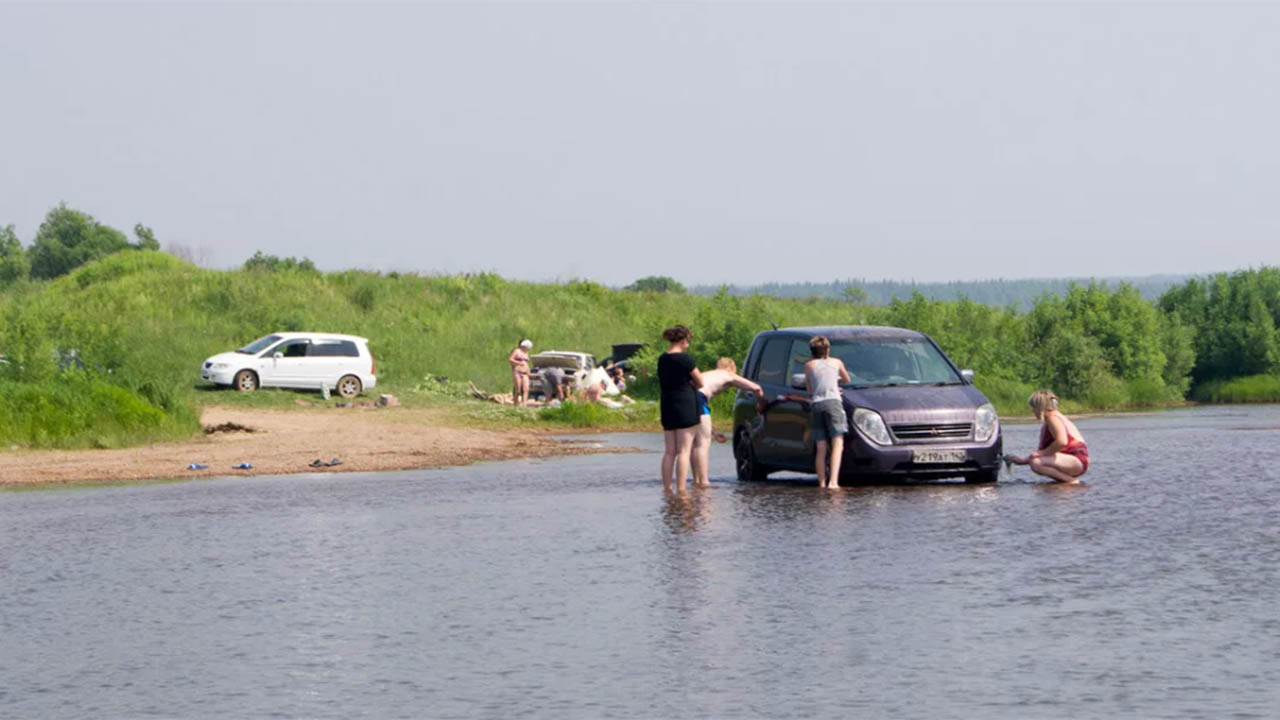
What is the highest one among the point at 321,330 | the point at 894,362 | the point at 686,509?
the point at 321,330

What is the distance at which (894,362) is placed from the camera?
1942 centimetres

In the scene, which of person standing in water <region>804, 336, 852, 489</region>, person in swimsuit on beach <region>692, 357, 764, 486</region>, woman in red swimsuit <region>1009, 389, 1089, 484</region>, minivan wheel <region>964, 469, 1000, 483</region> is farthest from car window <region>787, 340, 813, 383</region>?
woman in red swimsuit <region>1009, 389, 1089, 484</region>

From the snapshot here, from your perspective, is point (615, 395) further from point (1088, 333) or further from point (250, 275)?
point (1088, 333)

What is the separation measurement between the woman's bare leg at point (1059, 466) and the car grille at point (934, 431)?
0.78 m

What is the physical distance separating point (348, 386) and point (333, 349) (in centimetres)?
113

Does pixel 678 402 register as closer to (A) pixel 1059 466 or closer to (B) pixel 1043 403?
(B) pixel 1043 403

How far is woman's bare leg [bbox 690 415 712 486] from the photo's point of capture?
18.6 m

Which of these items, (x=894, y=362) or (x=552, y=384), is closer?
(x=894, y=362)

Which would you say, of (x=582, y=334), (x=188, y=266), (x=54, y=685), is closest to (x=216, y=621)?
(x=54, y=685)

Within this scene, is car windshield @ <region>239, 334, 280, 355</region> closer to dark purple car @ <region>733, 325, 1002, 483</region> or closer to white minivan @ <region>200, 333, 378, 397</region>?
white minivan @ <region>200, 333, 378, 397</region>

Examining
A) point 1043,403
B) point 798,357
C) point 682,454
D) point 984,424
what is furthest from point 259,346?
point 1043,403

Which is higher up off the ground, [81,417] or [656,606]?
[81,417]

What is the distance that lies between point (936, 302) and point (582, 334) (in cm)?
1434

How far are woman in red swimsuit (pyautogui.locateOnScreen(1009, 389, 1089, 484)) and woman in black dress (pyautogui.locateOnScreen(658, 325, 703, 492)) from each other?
11.1 feet
